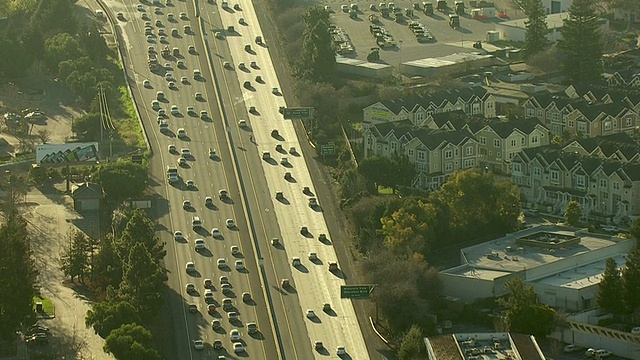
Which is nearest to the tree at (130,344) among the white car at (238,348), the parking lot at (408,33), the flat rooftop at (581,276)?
the white car at (238,348)

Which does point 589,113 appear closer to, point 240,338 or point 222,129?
point 222,129

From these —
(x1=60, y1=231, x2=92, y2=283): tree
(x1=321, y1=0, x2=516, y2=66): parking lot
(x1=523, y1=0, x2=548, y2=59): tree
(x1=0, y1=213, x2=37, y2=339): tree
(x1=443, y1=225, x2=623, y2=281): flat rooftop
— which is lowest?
(x1=321, y1=0, x2=516, y2=66): parking lot

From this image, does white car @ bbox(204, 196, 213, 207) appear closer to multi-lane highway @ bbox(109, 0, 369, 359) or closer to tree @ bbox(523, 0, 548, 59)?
multi-lane highway @ bbox(109, 0, 369, 359)

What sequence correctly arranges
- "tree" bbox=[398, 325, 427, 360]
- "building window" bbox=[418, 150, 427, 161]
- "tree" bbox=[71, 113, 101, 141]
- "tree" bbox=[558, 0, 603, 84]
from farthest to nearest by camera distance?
"tree" bbox=[558, 0, 603, 84] < "tree" bbox=[71, 113, 101, 141] < "building window" bbox=[418, 150, 427, 161] < "tree" bbox=[398, 325, 427, 360]

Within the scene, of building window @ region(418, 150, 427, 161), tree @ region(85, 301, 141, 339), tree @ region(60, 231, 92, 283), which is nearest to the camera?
tree @ region(85, 301, 141, 339)

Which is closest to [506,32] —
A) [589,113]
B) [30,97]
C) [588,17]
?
[588,17]

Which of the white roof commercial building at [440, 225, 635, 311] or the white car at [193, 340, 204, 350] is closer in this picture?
the white car at [193, 340, 204, 350]

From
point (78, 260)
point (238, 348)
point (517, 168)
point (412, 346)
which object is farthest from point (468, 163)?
point (412, 346)

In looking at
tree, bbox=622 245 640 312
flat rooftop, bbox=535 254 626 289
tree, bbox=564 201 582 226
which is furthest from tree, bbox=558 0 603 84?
tree, bbox=622 245 640 312

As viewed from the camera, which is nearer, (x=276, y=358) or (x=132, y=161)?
(x=276, y=358)
